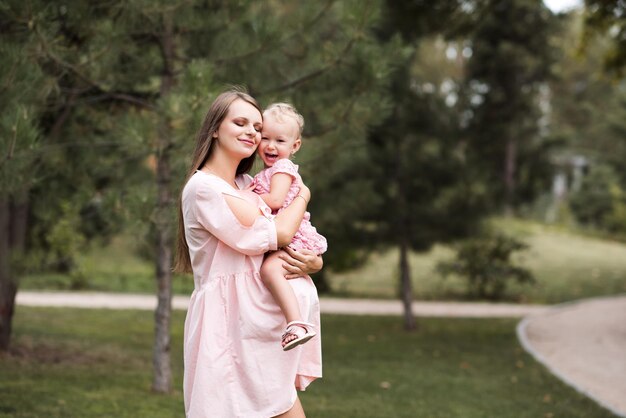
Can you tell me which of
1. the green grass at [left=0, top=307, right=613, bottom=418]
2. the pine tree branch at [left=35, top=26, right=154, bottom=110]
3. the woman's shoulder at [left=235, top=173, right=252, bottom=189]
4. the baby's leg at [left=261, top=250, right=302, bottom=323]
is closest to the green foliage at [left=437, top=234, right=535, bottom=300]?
the green grass at [left=0, top=307, right=613, bottom=418]

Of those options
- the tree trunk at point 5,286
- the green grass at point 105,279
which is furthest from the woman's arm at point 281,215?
the green grass at point 105,279

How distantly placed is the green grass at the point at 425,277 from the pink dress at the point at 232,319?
9839 mm

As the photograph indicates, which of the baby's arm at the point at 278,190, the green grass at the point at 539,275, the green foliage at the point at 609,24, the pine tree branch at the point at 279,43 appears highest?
the green foliage at the point at 609,24

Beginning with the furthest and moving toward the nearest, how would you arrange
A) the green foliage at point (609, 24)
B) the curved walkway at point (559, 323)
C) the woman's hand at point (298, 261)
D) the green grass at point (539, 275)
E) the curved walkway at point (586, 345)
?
the green grass at point (539, 275)
the green foliage at point (609, 24)
the curved walkway at point (559, 323)
the curved walkway at point (586, 345)
the woman's hand at point (298, 261)

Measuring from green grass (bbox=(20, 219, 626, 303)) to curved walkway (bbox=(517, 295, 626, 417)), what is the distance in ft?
5.53

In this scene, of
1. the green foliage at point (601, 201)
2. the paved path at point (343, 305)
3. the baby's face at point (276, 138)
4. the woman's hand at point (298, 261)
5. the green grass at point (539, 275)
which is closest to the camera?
the woman's hand at point (298, 261)

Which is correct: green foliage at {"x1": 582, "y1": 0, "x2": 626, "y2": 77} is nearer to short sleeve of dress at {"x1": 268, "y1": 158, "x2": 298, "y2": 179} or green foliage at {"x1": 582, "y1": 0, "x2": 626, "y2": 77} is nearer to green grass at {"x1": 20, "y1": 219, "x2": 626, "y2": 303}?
green grass at {"x1": 20, "y1": 219, "x2": 626, "y2": 303}

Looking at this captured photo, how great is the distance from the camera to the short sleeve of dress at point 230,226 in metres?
2.89

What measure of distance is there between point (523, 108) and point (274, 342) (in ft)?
44.5

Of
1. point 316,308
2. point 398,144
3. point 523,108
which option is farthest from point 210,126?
point 523,108

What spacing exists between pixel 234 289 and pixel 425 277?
1553 cm

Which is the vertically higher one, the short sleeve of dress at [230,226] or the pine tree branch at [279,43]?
the pine tree branch at [279,43]

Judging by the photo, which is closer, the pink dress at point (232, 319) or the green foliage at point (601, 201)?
the pink dress at point (232, 319)

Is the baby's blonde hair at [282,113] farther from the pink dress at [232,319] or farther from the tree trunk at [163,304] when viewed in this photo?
the tree trunk at [163,304]
